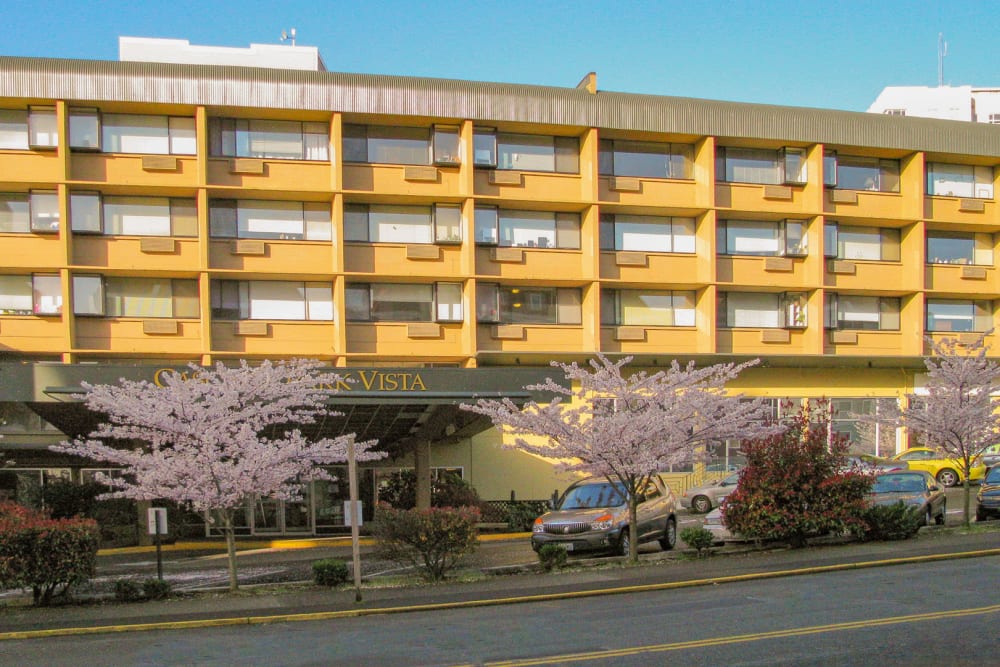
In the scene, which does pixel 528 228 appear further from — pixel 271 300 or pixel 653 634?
pixel 653 634

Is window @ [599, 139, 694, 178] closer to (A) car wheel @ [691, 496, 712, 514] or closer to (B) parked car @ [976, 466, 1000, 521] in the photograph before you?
(A) car wheel @ [691, 496, 712, 514]

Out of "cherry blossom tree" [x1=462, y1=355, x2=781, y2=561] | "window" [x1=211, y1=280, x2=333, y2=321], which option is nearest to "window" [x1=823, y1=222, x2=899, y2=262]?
"window" [x1=211, y1=280, x2=333, y2=321]

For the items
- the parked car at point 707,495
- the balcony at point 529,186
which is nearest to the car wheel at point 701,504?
the parked car at point 707,495

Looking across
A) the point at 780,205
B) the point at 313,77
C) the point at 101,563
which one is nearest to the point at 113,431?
the point at 101,563

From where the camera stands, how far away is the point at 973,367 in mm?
22844

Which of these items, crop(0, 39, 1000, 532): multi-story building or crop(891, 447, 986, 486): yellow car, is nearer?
crop(0, 39, 1000, 532): multi-story building

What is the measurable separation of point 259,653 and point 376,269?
73.8 ft

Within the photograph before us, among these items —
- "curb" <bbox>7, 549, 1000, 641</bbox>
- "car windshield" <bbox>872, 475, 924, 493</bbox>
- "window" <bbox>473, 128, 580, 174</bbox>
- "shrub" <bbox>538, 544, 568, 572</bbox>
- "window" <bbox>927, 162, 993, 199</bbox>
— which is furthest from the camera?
"window" <bbox>927, 162, 993, 199</bbox>

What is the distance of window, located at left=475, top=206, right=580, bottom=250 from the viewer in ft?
114

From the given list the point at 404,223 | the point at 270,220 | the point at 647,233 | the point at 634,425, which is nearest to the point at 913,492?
the point at 634,425

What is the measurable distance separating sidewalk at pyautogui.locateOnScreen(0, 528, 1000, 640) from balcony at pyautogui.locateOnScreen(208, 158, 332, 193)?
17.5 m

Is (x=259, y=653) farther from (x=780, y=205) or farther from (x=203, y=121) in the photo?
(x=780, y=205)

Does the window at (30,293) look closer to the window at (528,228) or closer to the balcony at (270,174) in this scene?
the balcony at (270,174)

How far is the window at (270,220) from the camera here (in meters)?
33.1
